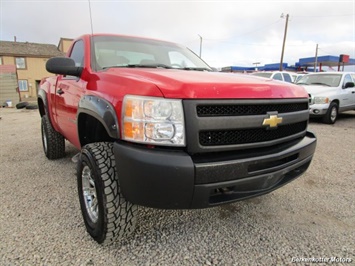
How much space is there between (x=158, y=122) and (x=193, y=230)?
117 centimetres

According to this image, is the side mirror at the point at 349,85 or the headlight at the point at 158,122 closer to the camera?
the headlight at the point at 158,122

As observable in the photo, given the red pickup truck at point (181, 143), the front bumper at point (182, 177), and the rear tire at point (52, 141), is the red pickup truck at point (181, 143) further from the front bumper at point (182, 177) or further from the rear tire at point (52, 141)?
the rear tire at point (52, 141)

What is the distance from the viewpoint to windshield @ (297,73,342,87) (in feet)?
28.6

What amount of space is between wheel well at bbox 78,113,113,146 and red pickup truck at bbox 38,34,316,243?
0.02 meters

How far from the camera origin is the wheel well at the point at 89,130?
244 centimetres

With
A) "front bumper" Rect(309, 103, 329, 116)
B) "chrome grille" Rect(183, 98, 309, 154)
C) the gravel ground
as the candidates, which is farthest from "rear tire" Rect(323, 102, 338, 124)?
"chrome grille" Rect(183, 98, 309, 154)

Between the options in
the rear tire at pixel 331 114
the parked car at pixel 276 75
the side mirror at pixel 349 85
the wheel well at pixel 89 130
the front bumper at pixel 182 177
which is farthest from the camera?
the parked car at pixel 276 75

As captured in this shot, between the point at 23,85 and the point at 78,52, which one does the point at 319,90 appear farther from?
the point at 23,85

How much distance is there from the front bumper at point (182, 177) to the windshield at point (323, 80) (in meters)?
8.29

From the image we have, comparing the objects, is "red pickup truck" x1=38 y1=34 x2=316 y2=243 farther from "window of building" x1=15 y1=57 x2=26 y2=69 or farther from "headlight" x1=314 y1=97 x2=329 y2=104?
"window of building" x1=15 y1=57 x2=26 y2=69

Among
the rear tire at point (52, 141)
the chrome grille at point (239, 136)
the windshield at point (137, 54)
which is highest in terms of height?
the windshield at point (137, 54)

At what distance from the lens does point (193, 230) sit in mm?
2320

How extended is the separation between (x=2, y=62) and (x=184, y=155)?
33.7 meters

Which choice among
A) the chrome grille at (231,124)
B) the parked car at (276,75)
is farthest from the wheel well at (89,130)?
the parked car at (276,75)
